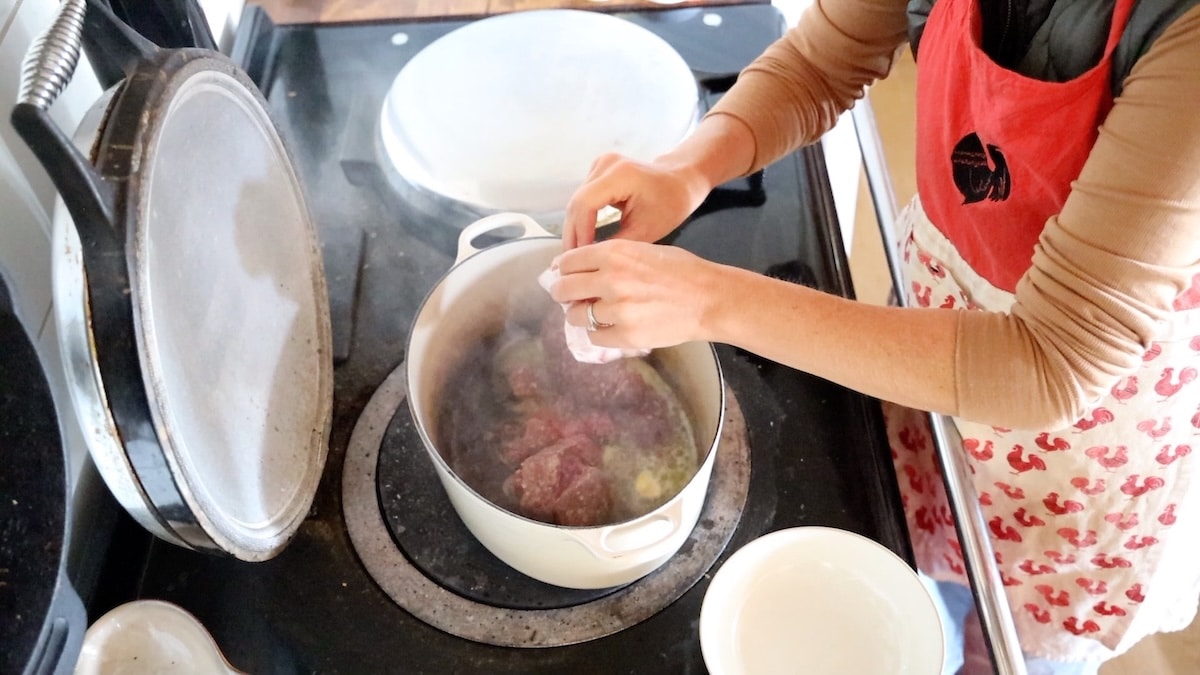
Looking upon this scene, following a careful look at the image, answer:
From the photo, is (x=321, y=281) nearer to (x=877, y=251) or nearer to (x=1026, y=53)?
(x=1026, y=53)

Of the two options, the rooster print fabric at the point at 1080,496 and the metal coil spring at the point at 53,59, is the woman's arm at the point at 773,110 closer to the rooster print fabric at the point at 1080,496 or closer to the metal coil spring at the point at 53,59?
the rooster print fabric at the point at 1080,496

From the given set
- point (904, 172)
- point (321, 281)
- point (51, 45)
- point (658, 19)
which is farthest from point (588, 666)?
point (904, 172)

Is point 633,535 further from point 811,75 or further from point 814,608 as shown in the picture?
point 811,75

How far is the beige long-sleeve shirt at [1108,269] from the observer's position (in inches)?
18.7

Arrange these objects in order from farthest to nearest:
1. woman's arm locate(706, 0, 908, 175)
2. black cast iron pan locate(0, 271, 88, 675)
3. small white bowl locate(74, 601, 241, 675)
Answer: woman's arm locate(706, 0, 908, 175) < small white bowl locate(74, 601, 241, 675) < black cast iron pan locate(0, 271, 88, 675)

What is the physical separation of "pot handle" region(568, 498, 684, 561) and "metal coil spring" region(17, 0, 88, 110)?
0.38 metres

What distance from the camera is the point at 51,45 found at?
17.4 inches

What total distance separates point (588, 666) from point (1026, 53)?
542 millimetres

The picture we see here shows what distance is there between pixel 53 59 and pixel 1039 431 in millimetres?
699

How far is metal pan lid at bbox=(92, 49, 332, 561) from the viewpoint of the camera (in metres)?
0.47

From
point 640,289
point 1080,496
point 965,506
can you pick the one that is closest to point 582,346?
point 640,289

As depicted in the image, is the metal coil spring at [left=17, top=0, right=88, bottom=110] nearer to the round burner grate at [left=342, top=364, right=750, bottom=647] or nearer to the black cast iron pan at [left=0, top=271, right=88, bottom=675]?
the black cast iron pan at [left=0, top=271, right=88, bottom=675]

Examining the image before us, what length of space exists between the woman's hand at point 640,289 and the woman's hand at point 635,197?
0.25 feet

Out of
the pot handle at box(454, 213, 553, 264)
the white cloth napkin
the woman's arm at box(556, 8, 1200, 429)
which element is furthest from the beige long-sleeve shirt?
the pot handle at box(454, 213, 553, 264)
